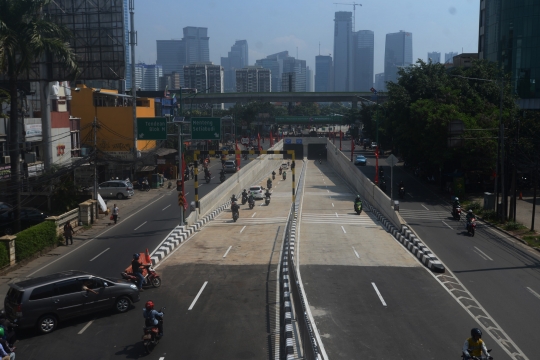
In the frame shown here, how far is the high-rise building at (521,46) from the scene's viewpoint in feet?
205

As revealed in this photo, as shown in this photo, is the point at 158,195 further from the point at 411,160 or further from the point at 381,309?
the point at 381,309

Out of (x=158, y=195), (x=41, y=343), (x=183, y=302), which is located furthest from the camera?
(x=158, y=195)

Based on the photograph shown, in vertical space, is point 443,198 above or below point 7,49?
below

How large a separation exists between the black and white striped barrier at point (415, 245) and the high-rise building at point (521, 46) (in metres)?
38.5

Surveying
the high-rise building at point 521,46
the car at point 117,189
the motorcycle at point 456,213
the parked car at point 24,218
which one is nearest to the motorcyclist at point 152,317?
the parked car at point 24,218

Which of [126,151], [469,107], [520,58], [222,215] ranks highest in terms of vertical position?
[520,58]

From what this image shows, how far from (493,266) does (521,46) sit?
4900 centimetres

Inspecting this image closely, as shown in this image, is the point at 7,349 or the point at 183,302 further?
the point at 183,302

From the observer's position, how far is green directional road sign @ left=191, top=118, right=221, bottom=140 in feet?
119

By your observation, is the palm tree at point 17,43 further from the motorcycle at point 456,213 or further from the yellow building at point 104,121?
the motorcycle at point 456,213

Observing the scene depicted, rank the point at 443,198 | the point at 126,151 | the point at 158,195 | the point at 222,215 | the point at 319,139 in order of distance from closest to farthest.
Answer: the point at 222,215 < the point at 443,198 < the point at 158,195 < the point at 126,151 < the point at 319,139

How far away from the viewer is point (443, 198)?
44219 mm

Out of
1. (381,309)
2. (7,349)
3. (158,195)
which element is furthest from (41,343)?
(158,195)

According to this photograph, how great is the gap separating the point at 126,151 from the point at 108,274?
3172cm
